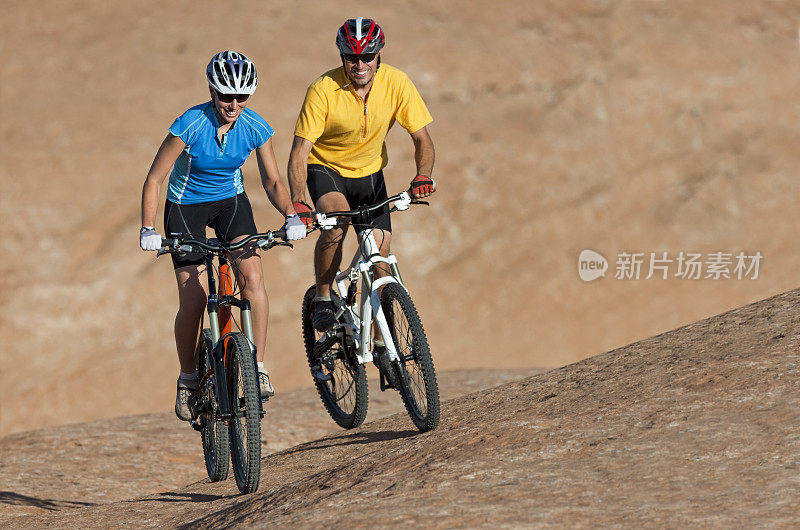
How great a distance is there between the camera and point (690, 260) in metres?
21.5

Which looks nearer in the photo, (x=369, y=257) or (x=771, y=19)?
(x=369, y=257)

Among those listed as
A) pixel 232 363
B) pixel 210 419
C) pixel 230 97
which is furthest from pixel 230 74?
pixel 210 419

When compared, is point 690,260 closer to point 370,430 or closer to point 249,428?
point 370,430

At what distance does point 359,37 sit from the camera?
262 inches

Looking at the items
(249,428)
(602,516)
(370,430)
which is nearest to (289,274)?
Result: (370,430)

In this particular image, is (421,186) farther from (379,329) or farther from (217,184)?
(217,184)

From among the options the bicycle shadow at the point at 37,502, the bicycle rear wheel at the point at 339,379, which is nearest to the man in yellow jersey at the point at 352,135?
the bicycle rear wheel at the point at 339,379

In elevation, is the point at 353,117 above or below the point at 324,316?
above

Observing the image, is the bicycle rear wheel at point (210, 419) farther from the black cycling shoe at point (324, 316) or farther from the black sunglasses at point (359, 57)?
the black sunglasses at point (359, 57)

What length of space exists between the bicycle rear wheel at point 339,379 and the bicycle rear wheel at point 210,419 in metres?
1.09

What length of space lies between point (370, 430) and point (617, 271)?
14.6 metres

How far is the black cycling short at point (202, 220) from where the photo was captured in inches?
258

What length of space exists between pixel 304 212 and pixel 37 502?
12.2 feet

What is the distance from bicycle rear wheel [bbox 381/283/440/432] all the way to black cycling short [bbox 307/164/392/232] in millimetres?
784
